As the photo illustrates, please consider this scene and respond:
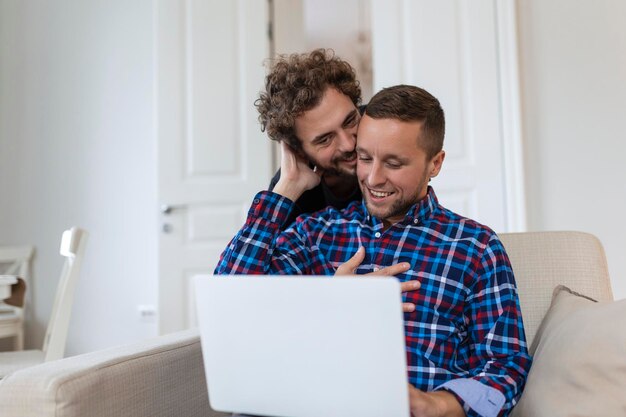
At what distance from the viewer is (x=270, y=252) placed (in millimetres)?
1283

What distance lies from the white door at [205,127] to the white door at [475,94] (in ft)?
2.57

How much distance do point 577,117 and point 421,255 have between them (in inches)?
75.3

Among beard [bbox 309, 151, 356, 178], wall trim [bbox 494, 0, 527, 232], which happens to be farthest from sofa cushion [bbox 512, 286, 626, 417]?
wall trim [bbox 494, 0, 527, 232]

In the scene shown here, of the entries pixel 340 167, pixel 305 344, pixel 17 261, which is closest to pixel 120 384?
pixel 305 344

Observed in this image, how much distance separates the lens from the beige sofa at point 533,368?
92 cm

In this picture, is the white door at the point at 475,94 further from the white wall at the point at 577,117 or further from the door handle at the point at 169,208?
the door handle at the point at 169,208

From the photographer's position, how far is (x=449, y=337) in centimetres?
110

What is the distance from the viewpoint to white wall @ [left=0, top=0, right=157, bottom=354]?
130 inches

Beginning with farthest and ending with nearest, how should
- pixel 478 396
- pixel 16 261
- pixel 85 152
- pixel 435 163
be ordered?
pixel 85 152 → pixel 16 261 → pixel 435 163 → pixel 478 396

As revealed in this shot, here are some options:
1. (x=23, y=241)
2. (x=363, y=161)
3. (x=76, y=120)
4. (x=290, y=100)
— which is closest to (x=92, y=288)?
(x=23, y=241)

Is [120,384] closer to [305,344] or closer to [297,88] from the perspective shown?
[305,344]

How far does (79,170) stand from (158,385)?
250cm

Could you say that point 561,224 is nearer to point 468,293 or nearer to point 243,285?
point 468,293

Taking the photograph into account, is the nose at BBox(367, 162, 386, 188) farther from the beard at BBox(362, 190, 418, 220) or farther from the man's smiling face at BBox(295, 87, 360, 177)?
the man's smiling face at BBox(295, 87, 360, 177)
